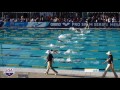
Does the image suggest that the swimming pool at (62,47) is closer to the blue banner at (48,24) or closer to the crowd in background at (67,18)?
the blue banner at (48,24)

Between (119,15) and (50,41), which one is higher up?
(119,15)

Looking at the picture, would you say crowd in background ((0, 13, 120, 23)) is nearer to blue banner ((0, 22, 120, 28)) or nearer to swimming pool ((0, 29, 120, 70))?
blue banner ((0, 22, 120, 28))

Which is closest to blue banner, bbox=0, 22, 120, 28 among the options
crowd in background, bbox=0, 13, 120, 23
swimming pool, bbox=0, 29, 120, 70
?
crowd in background, bbox=0, 13, 120, 23

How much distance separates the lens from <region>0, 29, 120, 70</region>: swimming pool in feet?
48.0

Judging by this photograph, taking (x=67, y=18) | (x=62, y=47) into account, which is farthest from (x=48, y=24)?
(x=62, y=47)

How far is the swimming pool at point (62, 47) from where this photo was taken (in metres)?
14.6

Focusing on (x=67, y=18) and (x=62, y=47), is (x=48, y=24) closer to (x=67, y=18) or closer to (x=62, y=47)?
(x=67, y=18)

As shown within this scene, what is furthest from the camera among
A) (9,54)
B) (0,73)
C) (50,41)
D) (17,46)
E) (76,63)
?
(50,41)

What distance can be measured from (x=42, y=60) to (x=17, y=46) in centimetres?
425

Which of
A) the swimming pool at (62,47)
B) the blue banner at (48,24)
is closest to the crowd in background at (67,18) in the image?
the blue banner at (48,24)

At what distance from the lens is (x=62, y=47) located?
18234mm

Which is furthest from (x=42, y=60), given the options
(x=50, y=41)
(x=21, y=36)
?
(x=21, y=36)
